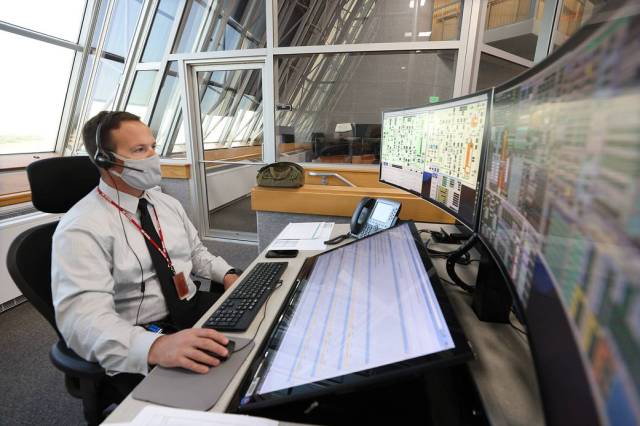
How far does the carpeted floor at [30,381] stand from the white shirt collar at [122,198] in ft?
3.67

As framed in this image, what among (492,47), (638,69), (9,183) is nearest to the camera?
(638,69)

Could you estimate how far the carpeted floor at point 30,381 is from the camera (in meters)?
1.50

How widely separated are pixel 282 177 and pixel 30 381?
181 cm

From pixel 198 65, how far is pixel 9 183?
2.27 meters

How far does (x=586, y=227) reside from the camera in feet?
0.99

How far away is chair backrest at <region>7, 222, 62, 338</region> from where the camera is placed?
0.92 m

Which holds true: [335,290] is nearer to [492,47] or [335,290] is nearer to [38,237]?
[38,237]

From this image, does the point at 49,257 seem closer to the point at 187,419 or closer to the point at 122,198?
the point at 122,198

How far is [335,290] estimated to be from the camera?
0.84 m

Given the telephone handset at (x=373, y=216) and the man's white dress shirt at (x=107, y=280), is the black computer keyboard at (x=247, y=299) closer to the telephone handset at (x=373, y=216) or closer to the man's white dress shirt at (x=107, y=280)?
the man's white dress shirt at (x=107, y=280)

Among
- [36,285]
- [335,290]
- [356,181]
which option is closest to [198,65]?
[356,181]

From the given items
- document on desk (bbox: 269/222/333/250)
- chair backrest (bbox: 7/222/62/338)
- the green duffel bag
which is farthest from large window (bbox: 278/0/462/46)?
chair backrest (bbox: 7/222/62/338)

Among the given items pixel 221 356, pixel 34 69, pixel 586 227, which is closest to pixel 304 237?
pixel 221 356

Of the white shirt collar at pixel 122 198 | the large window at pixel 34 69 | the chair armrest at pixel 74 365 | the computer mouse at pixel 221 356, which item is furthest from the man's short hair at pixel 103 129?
the large window at pixel 34 69
